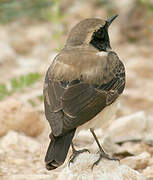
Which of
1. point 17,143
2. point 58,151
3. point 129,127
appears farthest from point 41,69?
point 58,151

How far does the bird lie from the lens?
16.2 ft

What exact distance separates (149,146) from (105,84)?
5.26ft

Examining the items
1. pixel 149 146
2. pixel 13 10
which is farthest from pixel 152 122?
pixel 13 10

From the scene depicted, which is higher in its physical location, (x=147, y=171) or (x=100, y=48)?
(x=100, y=48)

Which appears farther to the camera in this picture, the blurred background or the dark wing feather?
the blurred background

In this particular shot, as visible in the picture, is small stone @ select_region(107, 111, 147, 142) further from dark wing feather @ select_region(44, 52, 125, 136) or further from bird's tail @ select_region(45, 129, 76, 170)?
bird's tail @ select_region(45, 129, 76, 170)

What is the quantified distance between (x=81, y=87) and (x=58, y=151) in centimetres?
76

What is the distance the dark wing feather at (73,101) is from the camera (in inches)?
195

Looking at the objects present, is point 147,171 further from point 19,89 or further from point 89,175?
point 19,89

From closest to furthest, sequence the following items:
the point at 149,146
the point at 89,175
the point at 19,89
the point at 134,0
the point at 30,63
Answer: the point at 89,175 < the point at 149,146 < the point at 19,89 < the point at 30,63 < the point at 134,0

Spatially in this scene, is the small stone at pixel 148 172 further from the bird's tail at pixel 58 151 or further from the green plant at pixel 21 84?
the green plant at pixel 21 84

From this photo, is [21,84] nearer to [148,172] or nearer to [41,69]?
[41,69]

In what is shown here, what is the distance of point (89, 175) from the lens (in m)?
5.14

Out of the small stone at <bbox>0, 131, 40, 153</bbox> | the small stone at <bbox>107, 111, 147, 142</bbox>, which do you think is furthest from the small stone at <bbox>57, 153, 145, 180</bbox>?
the small stone at <bbox>107, 111, 147, 142</bbox>
